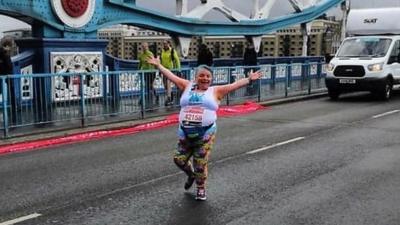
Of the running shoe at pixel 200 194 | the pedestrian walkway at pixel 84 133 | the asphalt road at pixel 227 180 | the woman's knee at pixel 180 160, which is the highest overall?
the woman's knee at pixel 180 160

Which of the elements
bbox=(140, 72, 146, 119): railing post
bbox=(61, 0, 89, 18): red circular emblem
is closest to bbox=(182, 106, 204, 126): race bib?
bbox=(140, 72, 146, 119): railing post

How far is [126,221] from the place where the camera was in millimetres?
5836

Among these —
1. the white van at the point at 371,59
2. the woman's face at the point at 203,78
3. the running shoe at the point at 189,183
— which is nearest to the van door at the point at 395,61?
→ the white van at the point at 371,59

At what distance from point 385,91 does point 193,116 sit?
1380cm

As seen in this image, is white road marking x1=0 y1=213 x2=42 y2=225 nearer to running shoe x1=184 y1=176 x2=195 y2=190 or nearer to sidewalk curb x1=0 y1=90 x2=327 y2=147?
running shoe x1=184 y1=176 x2=195 y2=190

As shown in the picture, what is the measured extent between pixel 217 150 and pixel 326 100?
10.3 m

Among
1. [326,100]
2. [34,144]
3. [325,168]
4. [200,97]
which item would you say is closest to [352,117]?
[326,100]

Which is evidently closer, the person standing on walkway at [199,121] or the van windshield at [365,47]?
the person standing on walkway at [199,121]

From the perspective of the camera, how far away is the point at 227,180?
7.68m

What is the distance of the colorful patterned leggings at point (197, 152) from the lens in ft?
21.5

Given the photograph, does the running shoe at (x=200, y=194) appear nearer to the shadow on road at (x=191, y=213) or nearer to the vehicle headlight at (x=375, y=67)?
the shadow on road at (x=191, y=213)

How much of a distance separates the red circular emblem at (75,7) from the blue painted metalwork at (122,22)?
16.0 inches

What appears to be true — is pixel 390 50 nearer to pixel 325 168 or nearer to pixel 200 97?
pixel 325 168

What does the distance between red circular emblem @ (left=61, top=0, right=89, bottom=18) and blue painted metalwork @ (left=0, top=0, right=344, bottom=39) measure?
16.0 inches
